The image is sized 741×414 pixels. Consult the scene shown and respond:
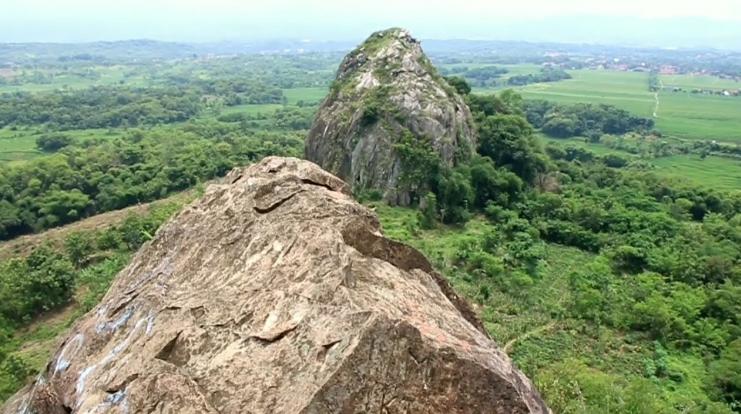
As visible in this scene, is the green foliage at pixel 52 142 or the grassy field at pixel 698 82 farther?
the grassy field at pixel 698 82

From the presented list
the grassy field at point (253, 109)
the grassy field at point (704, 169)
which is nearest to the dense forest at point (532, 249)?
the grassy field at point (704, 169)

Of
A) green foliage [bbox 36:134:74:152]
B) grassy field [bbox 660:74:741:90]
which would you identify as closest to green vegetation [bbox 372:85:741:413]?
green foliage [bbox 36:134:74:152]

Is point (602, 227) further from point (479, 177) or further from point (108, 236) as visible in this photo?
point (108, 236)

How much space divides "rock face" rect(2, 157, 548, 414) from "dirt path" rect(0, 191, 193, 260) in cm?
3036

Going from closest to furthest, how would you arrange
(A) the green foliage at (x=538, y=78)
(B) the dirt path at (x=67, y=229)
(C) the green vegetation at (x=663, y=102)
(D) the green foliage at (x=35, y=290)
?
(D) the green foliage at (x=35, y=290)
(B) the dirt path at (x=67, y=229)
(C) the green vegetation at (x=663, y=102)
(A) the green foliage at (x=538, y=78)

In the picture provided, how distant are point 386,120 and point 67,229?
77.0 ft

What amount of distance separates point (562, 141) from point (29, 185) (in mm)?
64972

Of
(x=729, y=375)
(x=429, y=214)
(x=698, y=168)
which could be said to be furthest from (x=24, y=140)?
(x=729, y=375)

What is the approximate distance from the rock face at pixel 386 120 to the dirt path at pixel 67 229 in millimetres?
12039

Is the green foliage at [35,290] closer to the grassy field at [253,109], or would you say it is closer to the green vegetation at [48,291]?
the green vegetation at [48,291]

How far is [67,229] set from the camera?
1724 inches

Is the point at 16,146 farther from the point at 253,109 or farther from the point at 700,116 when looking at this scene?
the point at 700,116

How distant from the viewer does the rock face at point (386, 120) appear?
41812mm

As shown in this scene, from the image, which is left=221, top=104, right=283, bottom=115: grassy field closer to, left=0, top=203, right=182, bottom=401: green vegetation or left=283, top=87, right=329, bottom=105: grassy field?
left=283, top=87, right=329, bottom=105: grassy field
